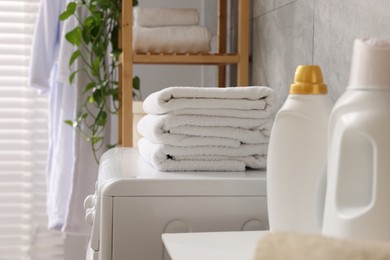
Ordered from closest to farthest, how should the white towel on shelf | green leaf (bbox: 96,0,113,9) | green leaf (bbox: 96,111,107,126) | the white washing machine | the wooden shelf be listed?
the white washing machine
the white towel on shelf
the wooden shelf
green leaf (bbox: 96,0,113,9)
green leaf (bbox: 96,111,107,126)

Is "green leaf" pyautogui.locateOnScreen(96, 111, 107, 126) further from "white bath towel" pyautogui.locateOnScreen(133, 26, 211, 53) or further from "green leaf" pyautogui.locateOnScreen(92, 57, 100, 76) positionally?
"white bath towel" pyautogui.locateOnScreen(133, 26, 211, 53)

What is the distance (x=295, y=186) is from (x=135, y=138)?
3.41 ft

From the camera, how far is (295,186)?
83cm

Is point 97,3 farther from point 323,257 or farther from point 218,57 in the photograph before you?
point 323,257

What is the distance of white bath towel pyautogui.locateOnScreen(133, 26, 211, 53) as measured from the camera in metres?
1.72

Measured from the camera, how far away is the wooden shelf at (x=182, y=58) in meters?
1.70

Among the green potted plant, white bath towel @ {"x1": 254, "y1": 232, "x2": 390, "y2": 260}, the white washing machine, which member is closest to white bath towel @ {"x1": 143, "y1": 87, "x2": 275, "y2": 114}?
the white washing machine

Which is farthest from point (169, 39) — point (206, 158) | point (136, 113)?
point (206, 158)

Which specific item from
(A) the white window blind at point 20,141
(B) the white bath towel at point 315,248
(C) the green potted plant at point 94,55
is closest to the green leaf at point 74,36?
(C) the green potted plant at point 94,55

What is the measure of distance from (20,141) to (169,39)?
3.83ft

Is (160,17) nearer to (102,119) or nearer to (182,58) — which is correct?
(182,58)

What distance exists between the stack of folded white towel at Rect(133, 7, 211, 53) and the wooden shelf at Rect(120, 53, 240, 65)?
27 mm

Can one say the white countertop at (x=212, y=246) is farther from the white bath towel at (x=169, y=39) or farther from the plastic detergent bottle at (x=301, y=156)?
the white bath towel at (x=169, y=39)

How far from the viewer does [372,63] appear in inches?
27.9
